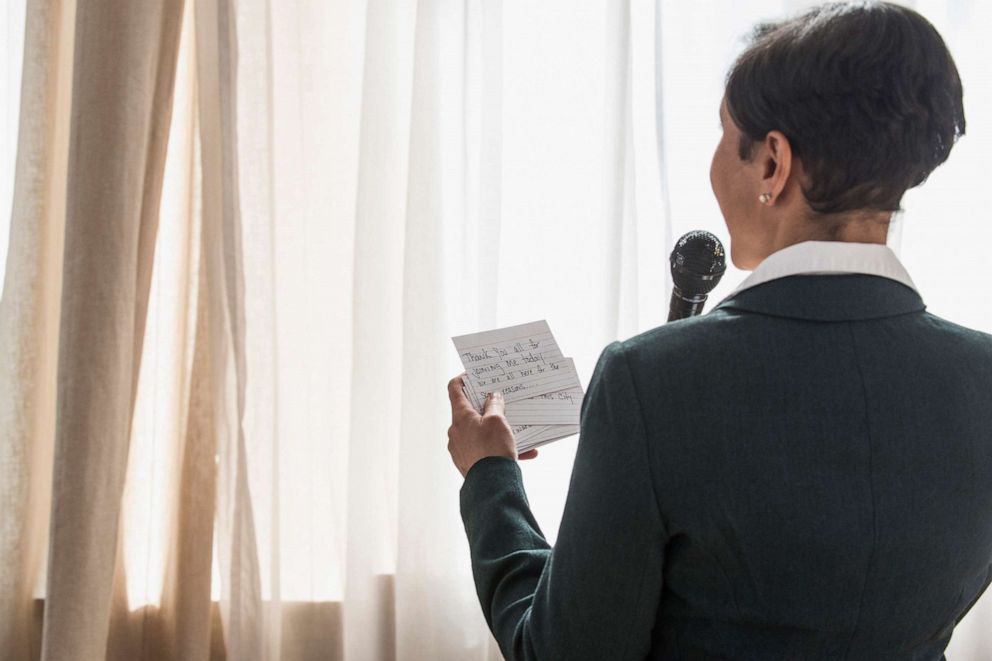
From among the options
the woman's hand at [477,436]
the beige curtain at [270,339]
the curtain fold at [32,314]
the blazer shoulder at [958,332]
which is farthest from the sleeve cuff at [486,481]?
the curtain fold at [32,314]

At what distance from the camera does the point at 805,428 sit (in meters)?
0.72

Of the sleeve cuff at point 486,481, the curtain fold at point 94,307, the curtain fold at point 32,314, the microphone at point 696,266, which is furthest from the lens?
the curtain fold at point 32,314

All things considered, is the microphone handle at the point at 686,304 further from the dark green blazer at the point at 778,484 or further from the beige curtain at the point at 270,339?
the beige curtain at the point at 270,339

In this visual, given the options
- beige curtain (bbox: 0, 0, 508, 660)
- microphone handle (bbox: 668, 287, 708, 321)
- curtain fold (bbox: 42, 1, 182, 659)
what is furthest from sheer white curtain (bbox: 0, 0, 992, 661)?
microphone handle (bbox: 668, 287, 708, 321)

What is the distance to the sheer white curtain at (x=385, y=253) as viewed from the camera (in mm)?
1792

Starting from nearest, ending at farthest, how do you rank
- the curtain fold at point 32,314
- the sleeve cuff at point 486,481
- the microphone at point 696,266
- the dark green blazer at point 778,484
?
the dark green blazer at point 778,484 < the sleeve cuff at point 486,481 < the microphone at point 696,266 < the curtain fold at point 32,314

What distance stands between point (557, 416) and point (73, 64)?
1.19m

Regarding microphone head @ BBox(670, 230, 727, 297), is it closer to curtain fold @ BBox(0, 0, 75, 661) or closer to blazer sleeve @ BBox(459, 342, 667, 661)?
blazer sleeve @ BBox(459, 342, 667, 661)

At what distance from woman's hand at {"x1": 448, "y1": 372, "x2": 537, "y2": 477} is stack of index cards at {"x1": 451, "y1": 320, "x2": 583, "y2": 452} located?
0.13ft

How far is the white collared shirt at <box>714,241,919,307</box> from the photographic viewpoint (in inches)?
30.1

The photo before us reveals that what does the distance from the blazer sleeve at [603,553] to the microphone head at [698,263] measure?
35cm

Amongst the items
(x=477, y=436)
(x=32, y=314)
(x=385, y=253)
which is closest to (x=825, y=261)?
(x=477, y=436)

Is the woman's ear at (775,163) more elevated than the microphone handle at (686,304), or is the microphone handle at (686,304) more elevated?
the woman's ear at (775,163)

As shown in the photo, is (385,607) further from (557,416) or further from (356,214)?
(557,416)
